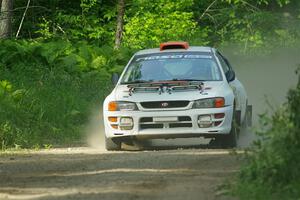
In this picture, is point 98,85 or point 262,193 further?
point 98,85

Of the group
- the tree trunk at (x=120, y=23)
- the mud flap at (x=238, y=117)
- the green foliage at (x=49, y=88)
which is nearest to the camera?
the mud flap at (x=238, y=117)

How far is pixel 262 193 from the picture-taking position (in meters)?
9.20

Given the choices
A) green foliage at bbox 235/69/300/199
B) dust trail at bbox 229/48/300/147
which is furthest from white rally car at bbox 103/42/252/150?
dust trail at bbox 229/48/300/147

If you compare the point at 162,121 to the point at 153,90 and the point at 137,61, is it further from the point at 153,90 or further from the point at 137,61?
the point at 137,61

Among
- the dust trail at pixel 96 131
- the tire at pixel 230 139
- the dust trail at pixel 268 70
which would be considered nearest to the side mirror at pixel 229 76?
the tire at pixel 230 139

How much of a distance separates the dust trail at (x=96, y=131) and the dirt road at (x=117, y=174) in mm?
1680

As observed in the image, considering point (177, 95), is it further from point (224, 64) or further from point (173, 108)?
point (224, 64)

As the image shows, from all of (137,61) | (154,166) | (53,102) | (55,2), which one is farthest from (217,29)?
(154,166)

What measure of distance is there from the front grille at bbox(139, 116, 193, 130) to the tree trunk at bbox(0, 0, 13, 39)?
14071 mm

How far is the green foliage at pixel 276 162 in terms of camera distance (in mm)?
9229

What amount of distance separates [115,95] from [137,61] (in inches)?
54.5

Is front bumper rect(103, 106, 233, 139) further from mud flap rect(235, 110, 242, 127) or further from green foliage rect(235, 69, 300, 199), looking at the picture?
green foliage rect(235, 69, 300, 199)

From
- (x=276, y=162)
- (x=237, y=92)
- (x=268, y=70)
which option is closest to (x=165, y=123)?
(x=237, y=92)

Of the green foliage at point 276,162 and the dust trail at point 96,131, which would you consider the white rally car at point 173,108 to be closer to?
the dust trail at point 96,131
